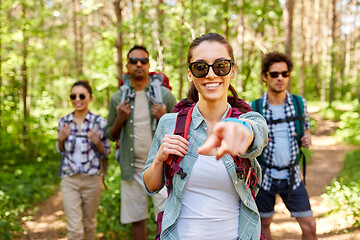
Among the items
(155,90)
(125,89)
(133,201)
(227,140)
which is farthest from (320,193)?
(227,140)

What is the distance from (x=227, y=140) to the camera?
108 cm

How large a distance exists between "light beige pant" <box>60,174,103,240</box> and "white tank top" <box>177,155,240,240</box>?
260 cm

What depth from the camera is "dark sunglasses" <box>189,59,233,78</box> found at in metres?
1.74

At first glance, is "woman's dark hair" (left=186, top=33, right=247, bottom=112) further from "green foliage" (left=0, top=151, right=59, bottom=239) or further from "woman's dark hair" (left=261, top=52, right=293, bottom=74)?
"green foliage" (left=0, top=151, right=59, bottom=239)

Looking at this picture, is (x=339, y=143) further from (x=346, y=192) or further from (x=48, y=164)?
(x=48, y=164)

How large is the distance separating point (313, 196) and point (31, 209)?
6.03 metres

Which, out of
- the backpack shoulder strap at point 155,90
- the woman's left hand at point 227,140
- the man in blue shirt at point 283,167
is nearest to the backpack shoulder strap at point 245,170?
the woman's left hand at point 227,140

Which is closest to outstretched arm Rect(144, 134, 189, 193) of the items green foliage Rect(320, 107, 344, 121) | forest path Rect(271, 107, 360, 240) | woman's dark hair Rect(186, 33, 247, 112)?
woman's dark hair Rect(186, 33, 247, 112)

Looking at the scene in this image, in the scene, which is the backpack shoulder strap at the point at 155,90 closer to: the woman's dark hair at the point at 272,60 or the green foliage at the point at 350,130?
the woman's dark hair at the point at 272,60

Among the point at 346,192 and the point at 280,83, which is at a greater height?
the point at 280,83

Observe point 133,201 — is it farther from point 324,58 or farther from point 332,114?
point 324,58

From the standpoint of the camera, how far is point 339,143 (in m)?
12.0

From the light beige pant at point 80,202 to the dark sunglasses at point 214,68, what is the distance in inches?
111

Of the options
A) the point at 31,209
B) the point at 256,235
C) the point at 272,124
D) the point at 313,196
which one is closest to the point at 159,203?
the point at 272,124
